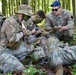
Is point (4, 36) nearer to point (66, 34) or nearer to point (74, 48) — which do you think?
point (74, 48)

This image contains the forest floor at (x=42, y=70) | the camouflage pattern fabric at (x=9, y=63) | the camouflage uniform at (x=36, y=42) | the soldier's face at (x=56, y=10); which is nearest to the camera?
the forest floor at (x=42, y=70)

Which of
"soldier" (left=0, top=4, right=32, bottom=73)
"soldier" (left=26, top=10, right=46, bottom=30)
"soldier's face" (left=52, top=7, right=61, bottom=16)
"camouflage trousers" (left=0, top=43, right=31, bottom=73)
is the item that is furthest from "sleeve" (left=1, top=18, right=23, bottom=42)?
"soldier's face" (left=52, top=7, right=61, bottom=16)

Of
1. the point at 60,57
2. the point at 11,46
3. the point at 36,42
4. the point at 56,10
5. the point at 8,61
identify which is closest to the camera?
the point at 60,57

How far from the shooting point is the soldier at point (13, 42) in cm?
633

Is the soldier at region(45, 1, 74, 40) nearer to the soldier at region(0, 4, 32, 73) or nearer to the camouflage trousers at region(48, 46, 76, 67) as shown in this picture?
the soldier at region(0, 4, 32, 73)

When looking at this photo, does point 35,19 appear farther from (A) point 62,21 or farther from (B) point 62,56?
(B) point 62,56

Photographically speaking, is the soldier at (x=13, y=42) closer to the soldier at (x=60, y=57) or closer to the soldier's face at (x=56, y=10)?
the soldier at (x=60, y=57)

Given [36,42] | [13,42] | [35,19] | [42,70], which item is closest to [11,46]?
[13,42]

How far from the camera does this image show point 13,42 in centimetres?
657

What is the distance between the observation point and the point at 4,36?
667 centimetres

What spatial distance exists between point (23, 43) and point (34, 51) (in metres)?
0.38

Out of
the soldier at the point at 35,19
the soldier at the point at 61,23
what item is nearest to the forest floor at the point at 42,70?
the soldier at the point at 35,19

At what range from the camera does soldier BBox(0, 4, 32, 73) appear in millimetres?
6328

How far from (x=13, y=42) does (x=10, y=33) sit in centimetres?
22
